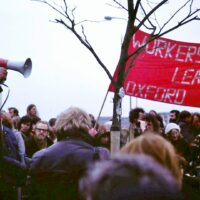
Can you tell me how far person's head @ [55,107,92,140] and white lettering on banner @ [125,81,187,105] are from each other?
24.6 ft

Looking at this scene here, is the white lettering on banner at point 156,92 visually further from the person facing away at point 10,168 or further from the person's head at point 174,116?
Result: the person facing away at point 10,168

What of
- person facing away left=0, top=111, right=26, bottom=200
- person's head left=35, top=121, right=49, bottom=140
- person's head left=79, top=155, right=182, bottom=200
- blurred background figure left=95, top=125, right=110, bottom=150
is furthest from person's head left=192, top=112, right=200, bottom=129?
person's head left=79, top=155, right=182, bottom=200

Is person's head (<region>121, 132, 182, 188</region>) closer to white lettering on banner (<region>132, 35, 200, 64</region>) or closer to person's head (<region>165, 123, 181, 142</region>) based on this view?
person's head (<region>165, 123, 181, 142</region>)

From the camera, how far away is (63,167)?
483 centimetres

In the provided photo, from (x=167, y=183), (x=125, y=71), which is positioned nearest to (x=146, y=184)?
(x=167, y=183)

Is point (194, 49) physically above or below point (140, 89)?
above

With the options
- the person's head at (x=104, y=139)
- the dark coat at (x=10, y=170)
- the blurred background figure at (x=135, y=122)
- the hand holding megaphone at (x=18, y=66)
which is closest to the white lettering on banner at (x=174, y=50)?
the person's head at (x=104, y=139)

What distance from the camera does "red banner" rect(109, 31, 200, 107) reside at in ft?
41.4

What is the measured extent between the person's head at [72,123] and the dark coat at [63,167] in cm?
7

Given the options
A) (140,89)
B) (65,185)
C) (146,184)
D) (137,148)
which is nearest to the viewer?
(146,184)

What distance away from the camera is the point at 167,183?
2479 mm

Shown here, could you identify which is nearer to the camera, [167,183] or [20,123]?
[167,183]

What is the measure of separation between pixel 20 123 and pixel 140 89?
10.9 feet

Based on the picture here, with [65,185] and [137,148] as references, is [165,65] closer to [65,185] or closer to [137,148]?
[65,185]
